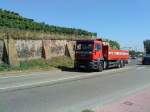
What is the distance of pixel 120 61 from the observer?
139 feet

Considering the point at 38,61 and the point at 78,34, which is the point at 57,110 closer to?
the point at 38,61

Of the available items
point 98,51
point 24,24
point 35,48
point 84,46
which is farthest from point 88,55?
point 24,24

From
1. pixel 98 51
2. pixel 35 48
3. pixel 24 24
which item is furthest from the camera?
Answer: pixel 24 24

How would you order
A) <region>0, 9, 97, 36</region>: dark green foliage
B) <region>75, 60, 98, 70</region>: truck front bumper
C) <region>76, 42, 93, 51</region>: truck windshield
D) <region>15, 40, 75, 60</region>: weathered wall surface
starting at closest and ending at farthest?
<region>75, 60, 98, 70</region>: truck front bumper → <region>76, 42, 93, 51</region>: truck windshield → <region>15, 40, 75, 60</region>: weathered wall surface → <region>0, 9, 97, 36</region>: dark green foliage

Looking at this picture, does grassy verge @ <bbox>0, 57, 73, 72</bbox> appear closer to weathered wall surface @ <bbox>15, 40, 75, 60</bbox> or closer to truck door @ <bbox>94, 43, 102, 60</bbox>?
weathered wall surface @ <bbox>15, 40, 75, 60</bbox>

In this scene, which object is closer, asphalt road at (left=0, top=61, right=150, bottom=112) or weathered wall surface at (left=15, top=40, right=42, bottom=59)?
asphalt road at (left=0, top=61, right=150, bottom=112)

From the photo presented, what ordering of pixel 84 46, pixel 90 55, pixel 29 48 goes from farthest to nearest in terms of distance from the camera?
pixel 29 48 → pixel 84 46 → pixel 90 55

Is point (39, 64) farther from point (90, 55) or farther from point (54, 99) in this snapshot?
point (54, 99)

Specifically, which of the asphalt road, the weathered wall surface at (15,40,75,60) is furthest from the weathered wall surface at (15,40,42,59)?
the asphalt road

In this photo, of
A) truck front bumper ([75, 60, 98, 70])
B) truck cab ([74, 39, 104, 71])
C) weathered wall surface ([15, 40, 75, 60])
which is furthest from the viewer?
weathered wall surface ([15, 40, 75, 60])

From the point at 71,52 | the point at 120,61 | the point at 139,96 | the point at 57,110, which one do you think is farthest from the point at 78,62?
the point at 57,110

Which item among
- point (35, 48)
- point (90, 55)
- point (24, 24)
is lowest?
point (90, 55)

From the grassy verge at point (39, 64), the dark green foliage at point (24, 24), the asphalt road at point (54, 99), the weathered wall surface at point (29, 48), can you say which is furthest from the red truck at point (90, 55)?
the asphalt road at point (54, 99)

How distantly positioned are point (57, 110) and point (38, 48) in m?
28.5
